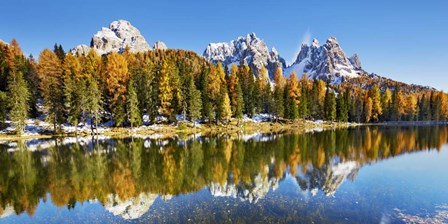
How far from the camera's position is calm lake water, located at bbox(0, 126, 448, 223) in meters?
18.7

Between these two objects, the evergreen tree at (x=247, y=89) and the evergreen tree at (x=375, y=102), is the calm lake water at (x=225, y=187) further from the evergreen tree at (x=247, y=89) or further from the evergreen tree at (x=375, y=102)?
the evergreen tree at (x=375, y=102)

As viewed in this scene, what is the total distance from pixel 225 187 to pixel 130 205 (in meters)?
7.98

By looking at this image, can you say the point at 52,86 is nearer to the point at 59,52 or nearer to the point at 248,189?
the point at 59,52

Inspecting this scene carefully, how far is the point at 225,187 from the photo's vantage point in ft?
82.5

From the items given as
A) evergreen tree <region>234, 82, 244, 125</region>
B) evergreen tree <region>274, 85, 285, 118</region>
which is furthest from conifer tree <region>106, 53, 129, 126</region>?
evergreen tree <region>274, 85, 285, 118</region>

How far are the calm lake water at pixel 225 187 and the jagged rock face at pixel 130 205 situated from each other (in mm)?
74

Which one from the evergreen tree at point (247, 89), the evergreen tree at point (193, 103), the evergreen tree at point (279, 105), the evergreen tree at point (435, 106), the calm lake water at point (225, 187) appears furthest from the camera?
the evergreen tree at point (435, 106)

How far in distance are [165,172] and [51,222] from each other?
13.6m

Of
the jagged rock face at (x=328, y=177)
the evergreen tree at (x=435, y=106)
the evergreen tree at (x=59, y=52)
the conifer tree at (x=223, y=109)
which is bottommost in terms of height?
the jagged rock face at (x=328, y=177)

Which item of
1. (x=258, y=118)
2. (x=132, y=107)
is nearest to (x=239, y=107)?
(x=258, y=118)

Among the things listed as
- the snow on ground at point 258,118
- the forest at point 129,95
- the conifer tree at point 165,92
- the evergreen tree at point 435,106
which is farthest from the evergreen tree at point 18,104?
the evergreen tree at point 435,106

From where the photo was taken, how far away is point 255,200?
21297 mm

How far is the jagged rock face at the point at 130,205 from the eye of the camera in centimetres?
1911

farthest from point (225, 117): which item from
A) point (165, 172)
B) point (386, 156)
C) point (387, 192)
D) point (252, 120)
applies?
point (387, 192)
